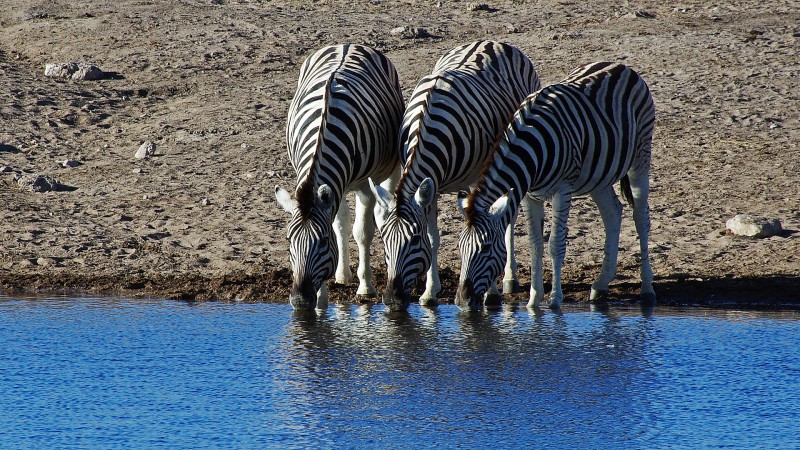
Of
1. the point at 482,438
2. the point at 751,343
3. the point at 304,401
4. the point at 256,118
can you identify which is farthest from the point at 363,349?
the point at 256,118

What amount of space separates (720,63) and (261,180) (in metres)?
6.47

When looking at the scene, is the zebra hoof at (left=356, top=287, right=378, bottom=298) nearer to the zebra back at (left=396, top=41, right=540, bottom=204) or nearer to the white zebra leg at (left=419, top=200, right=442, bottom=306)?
the white zebra leg at (left=419, top=200, right=442, bottom=306)

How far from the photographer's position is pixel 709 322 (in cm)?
799

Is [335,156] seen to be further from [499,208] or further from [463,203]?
[499,208]

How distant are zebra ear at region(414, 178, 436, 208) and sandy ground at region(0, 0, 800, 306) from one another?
1135 mm

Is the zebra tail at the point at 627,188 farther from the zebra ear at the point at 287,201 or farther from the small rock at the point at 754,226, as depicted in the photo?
the zebra ear at the point at 287,201

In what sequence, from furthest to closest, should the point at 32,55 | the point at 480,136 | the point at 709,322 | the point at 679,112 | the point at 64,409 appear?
the point at 32,55, the point at 679,112, the point at 480,136, the point at 709,322, the point at 64,409

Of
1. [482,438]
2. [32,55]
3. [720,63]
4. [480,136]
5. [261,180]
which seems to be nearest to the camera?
[482,438]

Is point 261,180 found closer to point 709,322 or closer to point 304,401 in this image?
point 709,322

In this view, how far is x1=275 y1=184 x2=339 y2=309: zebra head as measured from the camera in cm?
803

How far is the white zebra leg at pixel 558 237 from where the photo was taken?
8484mm

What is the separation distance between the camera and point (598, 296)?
355 inches

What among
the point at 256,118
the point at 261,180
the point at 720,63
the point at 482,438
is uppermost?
the point at 720,63

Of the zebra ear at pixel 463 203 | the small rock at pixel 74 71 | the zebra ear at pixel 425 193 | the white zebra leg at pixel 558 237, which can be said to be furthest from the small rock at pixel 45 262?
the small rock at pixel 74 71
